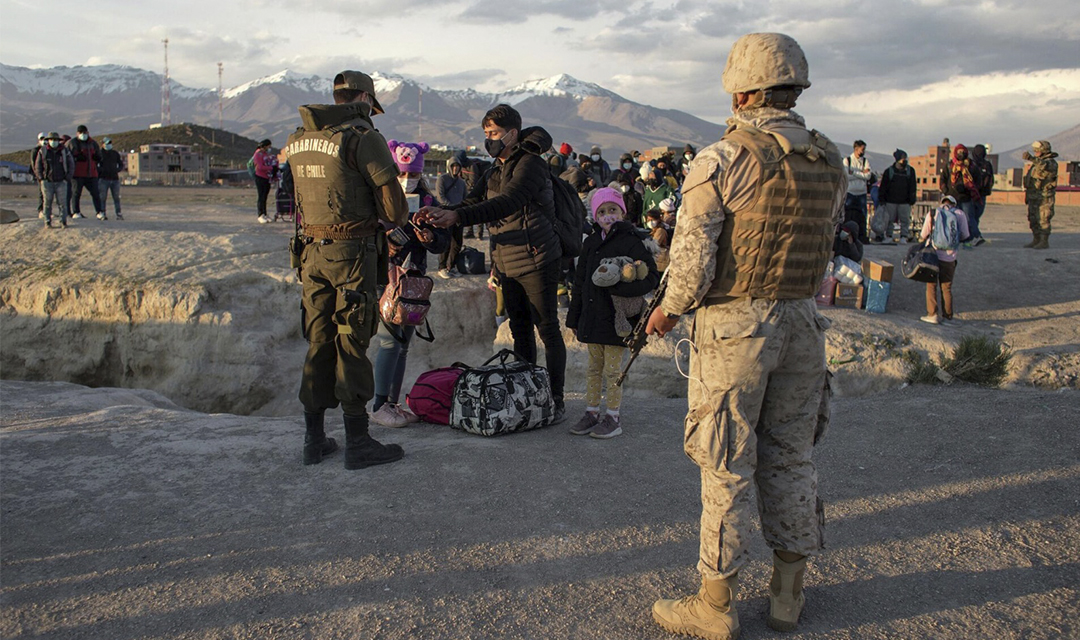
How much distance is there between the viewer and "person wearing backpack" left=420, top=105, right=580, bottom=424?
17.4 ft

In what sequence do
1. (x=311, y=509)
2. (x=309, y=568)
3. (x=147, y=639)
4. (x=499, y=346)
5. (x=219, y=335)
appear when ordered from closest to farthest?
(x=147, y=639), (x=309, y=568), (x=311, y=509), (x=499, y=346), (x=219, y=335)

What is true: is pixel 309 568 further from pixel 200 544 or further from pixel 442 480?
pixel 442 480

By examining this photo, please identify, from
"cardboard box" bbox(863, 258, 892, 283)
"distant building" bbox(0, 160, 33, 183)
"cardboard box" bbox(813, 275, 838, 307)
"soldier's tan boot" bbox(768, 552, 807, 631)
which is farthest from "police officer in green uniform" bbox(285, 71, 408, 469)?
"distant building" bbox(0, 160, 33, 183)

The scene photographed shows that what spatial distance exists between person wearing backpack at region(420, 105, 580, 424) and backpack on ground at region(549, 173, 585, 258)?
0.19 ft

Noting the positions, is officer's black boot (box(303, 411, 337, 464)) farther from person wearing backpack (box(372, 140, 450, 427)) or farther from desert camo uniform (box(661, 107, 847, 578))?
desert camo uniform (box(661, 107, 847, 578))

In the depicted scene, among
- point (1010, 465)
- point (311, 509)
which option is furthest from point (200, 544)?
point (1010, 465)

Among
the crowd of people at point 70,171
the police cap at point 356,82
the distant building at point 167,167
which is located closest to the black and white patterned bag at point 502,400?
the police cap at point 356,82

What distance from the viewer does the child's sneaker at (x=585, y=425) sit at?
5496 mm

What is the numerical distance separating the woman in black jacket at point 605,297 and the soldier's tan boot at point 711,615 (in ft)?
7.65

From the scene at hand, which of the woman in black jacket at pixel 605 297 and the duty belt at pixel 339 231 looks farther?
the woman in black jacket at pixel 605 297

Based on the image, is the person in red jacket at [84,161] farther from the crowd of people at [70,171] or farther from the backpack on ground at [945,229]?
the backpack on ground at [945,229]

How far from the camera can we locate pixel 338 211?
15.0ft

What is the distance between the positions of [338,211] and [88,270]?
329 inches

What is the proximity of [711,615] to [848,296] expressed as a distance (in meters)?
8.55
